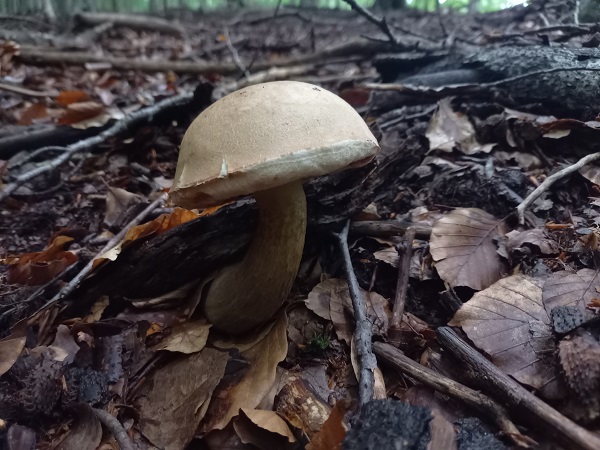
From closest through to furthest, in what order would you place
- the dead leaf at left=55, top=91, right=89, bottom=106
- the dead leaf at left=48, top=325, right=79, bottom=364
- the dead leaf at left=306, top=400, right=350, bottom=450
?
the dead leaf at left=306, top=400, right=350, bottom=450 < the dead leaf at left=48, top=325, right=79, bottom=364 < the dead leaf at left=55, top=91, right=89, bottom=106

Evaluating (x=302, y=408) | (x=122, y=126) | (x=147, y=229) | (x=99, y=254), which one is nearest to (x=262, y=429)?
(x=302, y=408)

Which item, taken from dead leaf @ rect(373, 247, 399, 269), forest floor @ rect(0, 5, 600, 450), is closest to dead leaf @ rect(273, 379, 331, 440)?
forest floor @ rect(0, 5, 600, 450)

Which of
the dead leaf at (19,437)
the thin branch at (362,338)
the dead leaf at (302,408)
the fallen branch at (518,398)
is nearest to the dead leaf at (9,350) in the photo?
the dead leaf at (19,437)

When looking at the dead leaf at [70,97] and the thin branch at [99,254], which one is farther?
the dead leaf at [70,97]

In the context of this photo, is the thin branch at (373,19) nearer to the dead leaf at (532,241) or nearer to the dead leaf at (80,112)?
the dead leaf at (80,112)

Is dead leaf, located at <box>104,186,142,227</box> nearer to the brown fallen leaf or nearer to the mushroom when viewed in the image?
the mushroom

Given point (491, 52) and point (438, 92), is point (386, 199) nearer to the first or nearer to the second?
point (438, 92)

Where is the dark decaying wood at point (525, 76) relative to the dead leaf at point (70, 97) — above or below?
above
